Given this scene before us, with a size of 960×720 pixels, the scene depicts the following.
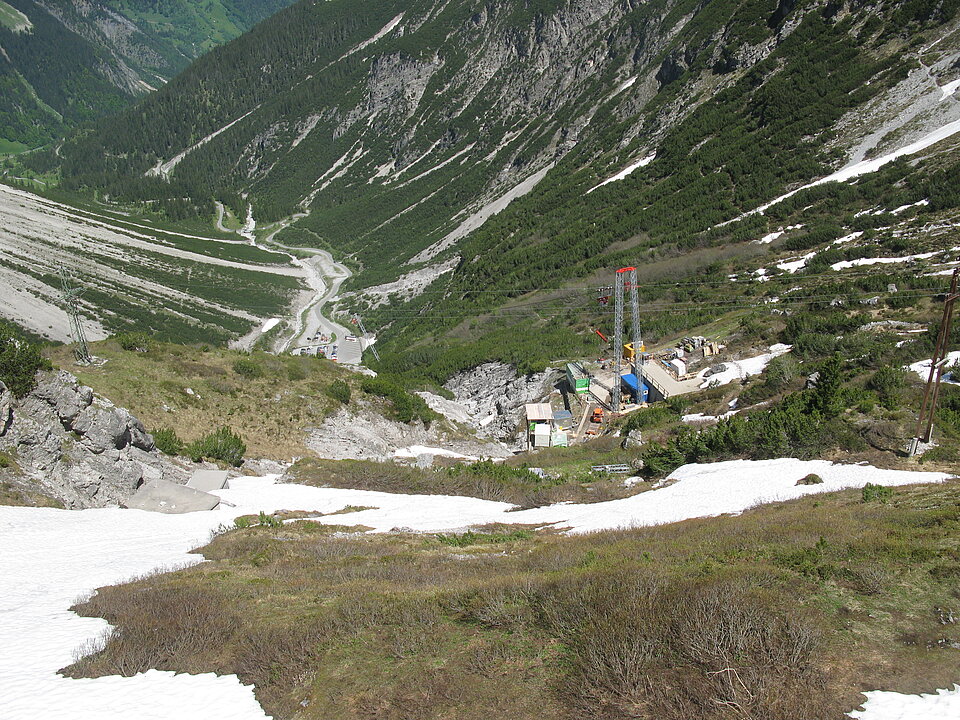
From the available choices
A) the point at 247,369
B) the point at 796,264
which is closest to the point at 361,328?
the point at 247,369

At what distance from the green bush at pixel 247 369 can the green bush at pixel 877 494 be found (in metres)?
27.8

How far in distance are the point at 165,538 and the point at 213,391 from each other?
49.5 feet

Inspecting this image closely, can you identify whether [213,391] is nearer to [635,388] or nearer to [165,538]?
[165,538]

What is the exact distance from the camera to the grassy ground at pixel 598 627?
18.7 ft

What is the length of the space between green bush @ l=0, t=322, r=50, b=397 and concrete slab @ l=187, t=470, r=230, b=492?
5596 millimetres

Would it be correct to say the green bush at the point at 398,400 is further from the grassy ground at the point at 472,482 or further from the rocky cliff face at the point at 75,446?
the rocky cliff face at the point at 75,446

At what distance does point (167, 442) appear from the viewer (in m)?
21.4

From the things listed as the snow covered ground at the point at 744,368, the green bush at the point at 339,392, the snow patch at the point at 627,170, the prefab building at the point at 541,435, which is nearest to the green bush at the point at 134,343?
the green bush at the point at 339,392

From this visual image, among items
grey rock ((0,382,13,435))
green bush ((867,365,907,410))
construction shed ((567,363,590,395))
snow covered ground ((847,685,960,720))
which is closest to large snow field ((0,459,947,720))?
snow covered ground ((847,685,960,720))

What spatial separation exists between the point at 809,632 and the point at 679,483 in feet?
40.6

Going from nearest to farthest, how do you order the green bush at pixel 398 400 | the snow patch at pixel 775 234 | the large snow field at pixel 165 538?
the large snow field at pixel 165 538 < the green bush at pixel 398 400 < the snow patch at pixel 775 234

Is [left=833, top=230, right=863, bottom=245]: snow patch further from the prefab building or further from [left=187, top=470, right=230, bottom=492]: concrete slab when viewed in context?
[left=187, top=470, right=230, bottom=492]: concrete slab

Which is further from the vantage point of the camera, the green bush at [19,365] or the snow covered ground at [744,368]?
the snow covered ground at [744,368]

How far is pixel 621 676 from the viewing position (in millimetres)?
5691
